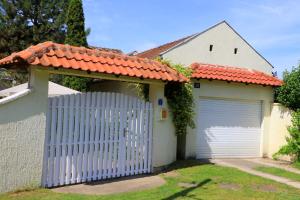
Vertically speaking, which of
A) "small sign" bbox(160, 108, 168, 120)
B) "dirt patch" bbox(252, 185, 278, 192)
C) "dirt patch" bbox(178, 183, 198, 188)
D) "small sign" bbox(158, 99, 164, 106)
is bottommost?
"dirt patch" bbox(252, 185, 278, 192)

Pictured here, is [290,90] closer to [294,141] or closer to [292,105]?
[292,105]

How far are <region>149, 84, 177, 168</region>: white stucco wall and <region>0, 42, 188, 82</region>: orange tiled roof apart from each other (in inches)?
24.5

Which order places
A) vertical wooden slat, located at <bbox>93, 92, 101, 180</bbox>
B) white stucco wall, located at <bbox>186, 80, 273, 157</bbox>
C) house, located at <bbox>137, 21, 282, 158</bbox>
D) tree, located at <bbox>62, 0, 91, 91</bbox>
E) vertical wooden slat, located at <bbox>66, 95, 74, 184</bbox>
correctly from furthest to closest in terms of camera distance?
tree, located at <bbox>62, 0, 91, 91</bbox> < house, located at <bbox>137, 21, 282, 158</bbox> < white stucco wall, located at <bbox>186, 80, 273, 157</bbox> < vertical wooden slat, located at <bbox>93, 92, 101, 180</bbox> < vertical wooden slat, located at <bbox>66, 95, 74, 184</bbox>

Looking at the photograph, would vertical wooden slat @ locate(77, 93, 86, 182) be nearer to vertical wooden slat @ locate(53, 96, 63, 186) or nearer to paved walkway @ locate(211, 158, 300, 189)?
vertical wooden slat @ locate(53, 96, 63, 186)

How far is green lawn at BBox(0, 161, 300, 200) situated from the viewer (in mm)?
8281

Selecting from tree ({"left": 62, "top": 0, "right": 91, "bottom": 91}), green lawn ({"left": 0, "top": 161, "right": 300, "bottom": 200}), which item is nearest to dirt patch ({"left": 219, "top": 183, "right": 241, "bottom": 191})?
green lawn ({"left": 0, "top": 161, "right": 300, "bottom": 200})

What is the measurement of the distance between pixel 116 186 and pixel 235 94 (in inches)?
276

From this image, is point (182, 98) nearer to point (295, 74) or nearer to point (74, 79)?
point (295, 74)

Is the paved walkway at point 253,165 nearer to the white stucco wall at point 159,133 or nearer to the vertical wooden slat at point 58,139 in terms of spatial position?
the white stucco wall at point 159,133

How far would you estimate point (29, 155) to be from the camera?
27.9 feet

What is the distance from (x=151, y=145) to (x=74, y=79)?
8165mm

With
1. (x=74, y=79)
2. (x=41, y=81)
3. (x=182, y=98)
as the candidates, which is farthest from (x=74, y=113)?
(x=74, y=79)

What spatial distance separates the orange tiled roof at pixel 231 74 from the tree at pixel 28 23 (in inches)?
793

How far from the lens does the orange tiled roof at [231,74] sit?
539 inches
